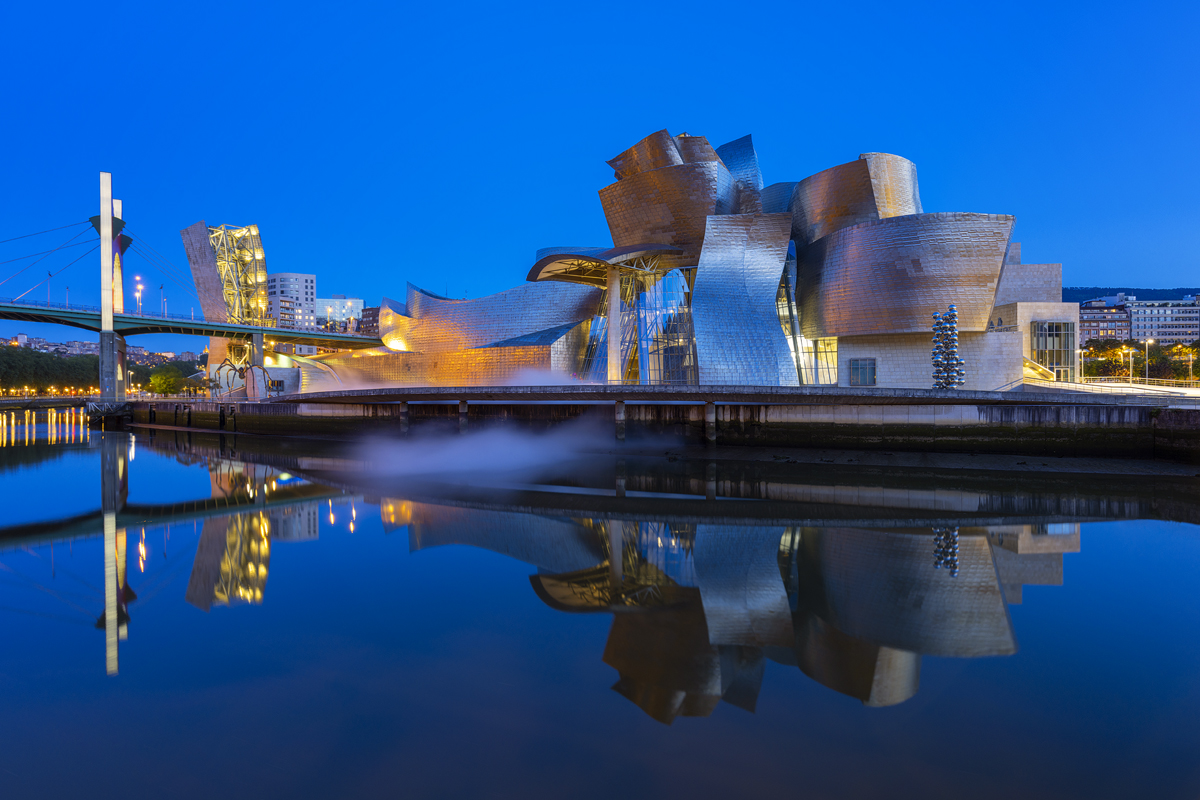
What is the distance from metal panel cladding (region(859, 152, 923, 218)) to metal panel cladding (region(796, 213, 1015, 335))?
397 centimetres

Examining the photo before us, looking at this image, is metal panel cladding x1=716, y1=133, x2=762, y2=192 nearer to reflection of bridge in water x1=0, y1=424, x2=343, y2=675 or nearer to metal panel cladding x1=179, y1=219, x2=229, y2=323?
reflection of bridge in water x1=0, y1=424, x2=343, y2=675

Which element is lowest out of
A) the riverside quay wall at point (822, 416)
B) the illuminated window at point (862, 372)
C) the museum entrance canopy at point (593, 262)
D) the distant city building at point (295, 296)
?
the riverside quay wall at point (822, 416)

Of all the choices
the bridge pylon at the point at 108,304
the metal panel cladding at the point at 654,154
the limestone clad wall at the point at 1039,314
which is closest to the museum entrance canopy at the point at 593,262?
the metal panel cladding at the point at 654,154

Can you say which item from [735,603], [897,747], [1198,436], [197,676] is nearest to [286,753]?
[197,676]

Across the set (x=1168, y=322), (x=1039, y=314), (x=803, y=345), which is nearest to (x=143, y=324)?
(x=803, y=345)

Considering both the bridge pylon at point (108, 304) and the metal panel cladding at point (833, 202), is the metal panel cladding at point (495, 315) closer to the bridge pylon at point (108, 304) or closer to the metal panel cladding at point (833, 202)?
the metal panel cladding at point (833, 202)

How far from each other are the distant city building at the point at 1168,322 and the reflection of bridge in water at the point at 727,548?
525 ft

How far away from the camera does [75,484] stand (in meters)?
18.8

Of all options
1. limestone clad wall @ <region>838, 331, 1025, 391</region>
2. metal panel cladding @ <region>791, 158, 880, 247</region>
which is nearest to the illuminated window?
limestone clad wall @ <region>838, 331, 1025, 391</region>

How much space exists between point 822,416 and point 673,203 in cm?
1341

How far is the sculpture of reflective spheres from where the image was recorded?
27.2 m

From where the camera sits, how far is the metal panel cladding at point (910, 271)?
26.4 m

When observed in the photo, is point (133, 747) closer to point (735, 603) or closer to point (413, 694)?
point (413, 694)

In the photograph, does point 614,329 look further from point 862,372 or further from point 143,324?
point 143,324
